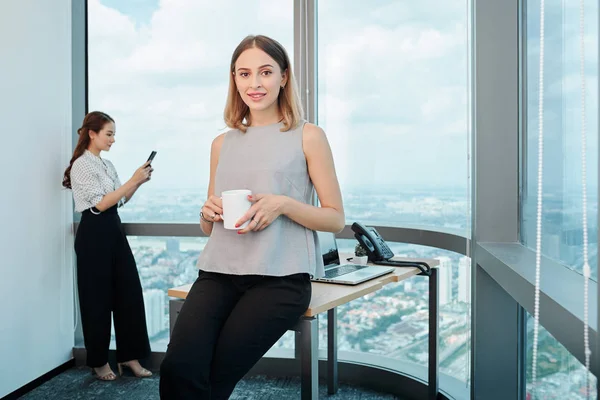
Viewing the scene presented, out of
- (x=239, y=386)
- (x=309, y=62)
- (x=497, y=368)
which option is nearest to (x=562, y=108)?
(x=497, y=368)

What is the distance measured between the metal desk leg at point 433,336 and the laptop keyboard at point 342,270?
0.42 metres

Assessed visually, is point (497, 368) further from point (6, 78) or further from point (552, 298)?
point (6, 78)

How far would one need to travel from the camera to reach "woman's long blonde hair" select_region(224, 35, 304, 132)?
1634 millimetres

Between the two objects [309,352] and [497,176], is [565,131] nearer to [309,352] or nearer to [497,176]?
[497,176]

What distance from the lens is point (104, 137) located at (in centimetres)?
285

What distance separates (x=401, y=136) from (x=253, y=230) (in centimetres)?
146

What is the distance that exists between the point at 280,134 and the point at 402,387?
1644 mm

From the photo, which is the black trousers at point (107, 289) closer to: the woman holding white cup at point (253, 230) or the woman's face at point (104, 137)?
the woman's face at point (104, 137)

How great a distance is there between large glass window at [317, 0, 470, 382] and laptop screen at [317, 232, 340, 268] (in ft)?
1.88

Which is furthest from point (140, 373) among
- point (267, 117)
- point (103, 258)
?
point (267, 117)

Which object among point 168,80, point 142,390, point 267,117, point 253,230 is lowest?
point 142,390

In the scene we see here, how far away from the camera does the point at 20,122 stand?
106 inches

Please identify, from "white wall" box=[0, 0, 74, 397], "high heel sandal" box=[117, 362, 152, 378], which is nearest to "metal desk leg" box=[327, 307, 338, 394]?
"high heel sandal" box=[117, 362, 152, 378]

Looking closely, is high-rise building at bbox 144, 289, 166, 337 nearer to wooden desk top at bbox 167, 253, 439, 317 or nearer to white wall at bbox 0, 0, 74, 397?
white wall at bbox 0, 0, 74, 397
